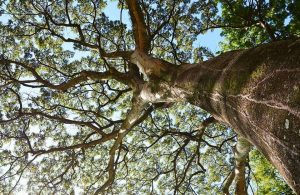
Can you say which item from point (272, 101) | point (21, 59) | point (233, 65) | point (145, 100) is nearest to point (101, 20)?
point (21, 59)

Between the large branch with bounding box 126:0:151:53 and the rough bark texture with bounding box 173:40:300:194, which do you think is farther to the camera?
the large branch with bounding box 126:0:151:53

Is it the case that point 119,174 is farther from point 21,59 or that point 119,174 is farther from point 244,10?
point 244,10

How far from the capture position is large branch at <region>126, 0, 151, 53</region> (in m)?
9.24

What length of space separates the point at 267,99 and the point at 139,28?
7508 millimetres

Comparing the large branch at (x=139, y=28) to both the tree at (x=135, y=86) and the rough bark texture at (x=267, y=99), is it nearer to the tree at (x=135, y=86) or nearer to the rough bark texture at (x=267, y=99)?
the tree at (x=135, y=86)

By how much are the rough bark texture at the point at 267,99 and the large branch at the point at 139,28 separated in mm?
5320

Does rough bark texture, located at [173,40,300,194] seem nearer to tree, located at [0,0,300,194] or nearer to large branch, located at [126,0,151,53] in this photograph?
tree, located at [0,0,300,194]

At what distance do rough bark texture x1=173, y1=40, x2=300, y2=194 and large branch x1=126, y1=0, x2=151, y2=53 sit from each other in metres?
5.32

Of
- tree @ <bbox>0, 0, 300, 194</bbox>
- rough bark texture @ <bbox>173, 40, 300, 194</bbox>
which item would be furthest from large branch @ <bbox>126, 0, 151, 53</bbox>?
rough bark texture @ <bbox>173, 40, 300, 194</bbox>

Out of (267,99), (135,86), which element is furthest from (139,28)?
(267,99)

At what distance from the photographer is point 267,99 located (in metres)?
2.62

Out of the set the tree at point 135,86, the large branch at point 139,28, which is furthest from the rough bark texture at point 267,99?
the large branch at point 139,28

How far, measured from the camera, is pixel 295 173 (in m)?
2.32

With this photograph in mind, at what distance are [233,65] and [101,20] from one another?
8.40 metres
